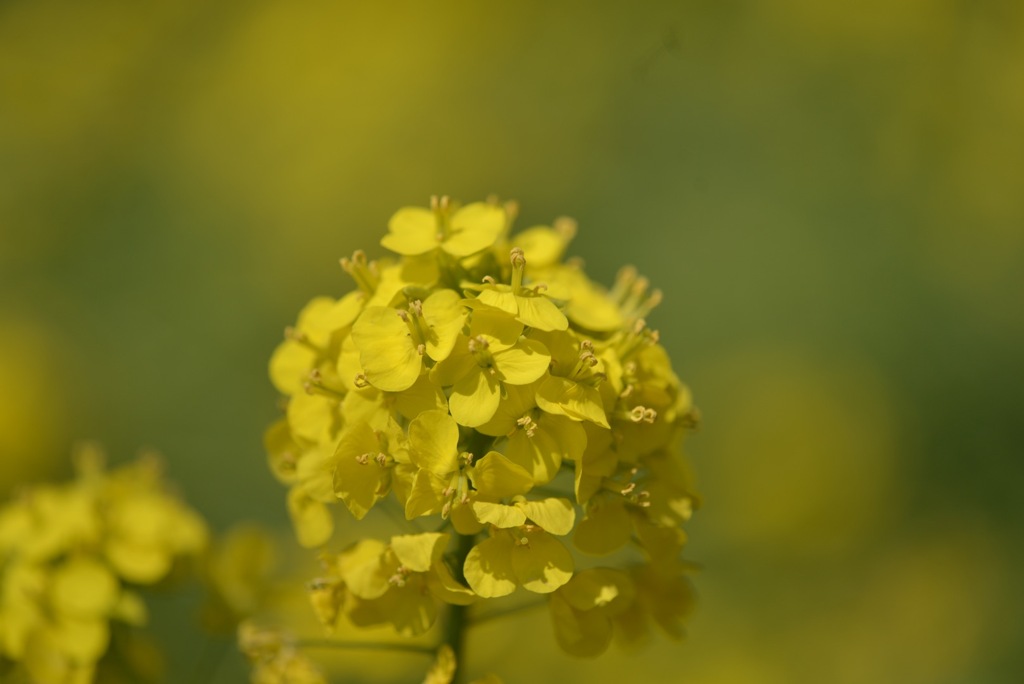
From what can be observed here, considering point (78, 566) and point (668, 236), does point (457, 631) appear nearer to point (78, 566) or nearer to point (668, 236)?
point (78, 566)

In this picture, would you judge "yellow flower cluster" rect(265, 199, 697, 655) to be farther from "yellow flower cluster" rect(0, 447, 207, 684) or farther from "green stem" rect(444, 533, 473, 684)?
"yellow flower cluster" rect(0, 447, 207, 684)

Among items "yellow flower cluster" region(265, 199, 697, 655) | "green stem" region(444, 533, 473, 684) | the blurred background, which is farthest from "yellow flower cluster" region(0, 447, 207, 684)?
the blurred background

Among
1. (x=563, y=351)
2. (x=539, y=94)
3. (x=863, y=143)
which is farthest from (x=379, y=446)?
(x=539, y=94)

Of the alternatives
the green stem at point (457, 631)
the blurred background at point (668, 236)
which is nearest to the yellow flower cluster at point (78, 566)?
the green stem at point (457, 631)

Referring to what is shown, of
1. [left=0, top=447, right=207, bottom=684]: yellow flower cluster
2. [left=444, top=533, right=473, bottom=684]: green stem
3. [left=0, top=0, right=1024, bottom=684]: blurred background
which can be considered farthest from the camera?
[left=0, top=0, right=1024, bottom=684]: blurred background

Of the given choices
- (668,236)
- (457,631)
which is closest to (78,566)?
(457,631)

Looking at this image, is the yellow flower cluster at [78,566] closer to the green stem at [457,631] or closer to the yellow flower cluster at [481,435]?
the yellow flower cluster at [481,435]
